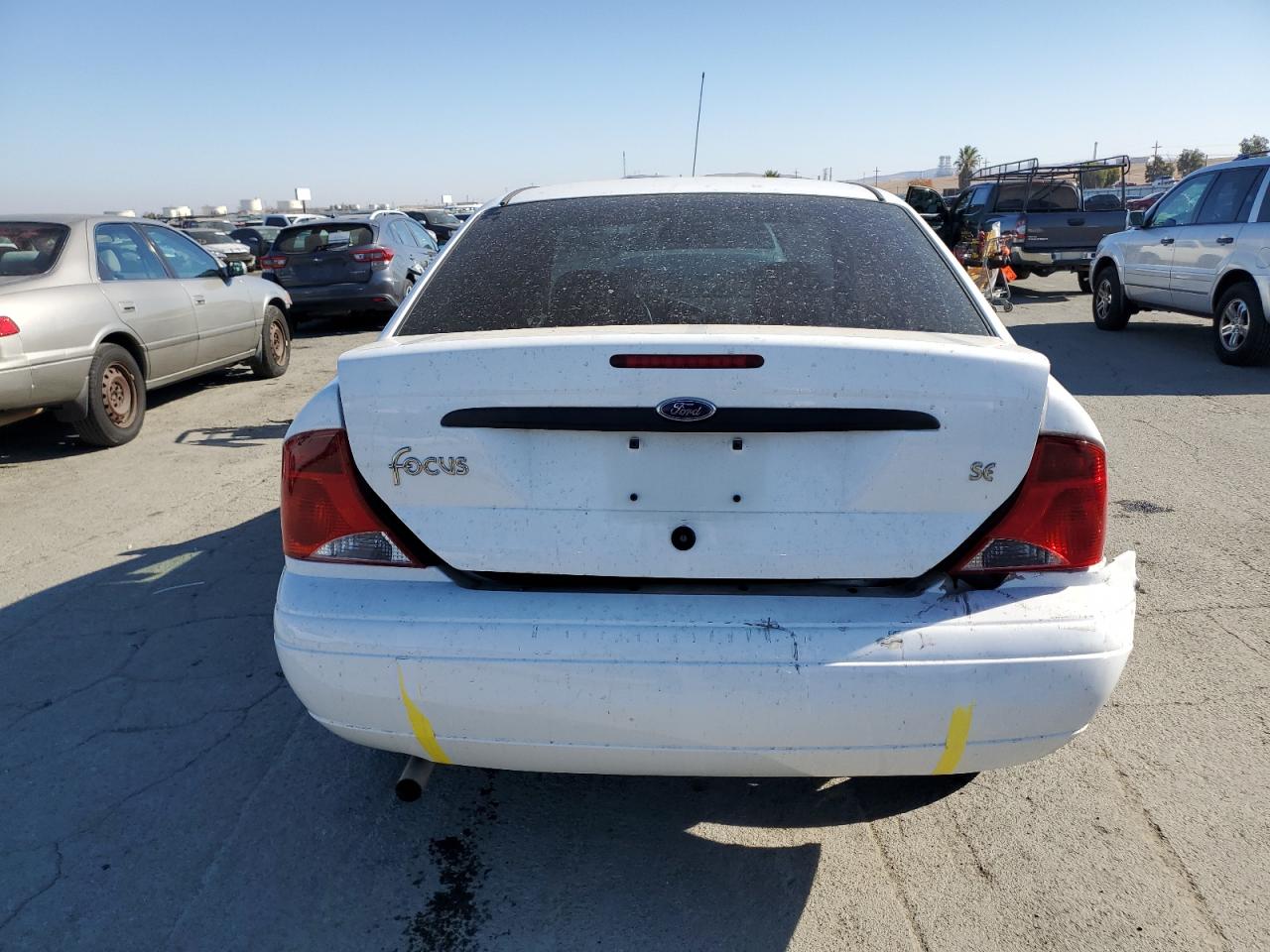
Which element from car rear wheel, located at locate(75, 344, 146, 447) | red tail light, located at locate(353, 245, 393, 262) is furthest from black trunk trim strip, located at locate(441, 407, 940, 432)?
red tail light, located at locate(353, 245, 393, 262)

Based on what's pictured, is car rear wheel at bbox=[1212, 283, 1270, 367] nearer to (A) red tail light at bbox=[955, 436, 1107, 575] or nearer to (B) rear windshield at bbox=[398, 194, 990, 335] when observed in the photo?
(B) rear windshield at bbox=[398, 194, 990, 335]

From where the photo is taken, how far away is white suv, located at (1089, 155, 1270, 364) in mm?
8836

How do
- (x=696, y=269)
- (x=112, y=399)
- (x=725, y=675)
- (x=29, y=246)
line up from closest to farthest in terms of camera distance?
(x=725, y=675)
(x=696, y=269)
(x=29, y=246)
(x=112, y=399)

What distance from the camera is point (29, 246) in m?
6.66

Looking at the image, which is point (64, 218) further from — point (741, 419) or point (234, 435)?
point (741, 419)

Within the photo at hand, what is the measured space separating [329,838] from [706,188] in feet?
7.76

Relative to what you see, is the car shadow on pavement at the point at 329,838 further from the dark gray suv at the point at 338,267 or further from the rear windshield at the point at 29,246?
the dark gray suv at the point at 338,267

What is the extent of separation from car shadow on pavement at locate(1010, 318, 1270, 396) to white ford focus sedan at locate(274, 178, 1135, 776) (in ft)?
22.5

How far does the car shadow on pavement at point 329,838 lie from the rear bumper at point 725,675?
462 millimetres

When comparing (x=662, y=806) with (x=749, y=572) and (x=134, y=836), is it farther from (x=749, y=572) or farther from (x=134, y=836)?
(x=134, y=836)

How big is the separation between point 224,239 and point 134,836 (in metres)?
28.4

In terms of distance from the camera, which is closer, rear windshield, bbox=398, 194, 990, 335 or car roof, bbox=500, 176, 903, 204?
rear windshield, bbox=398, 194, 990, 335

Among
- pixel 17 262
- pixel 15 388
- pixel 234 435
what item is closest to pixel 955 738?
pixel 15 388

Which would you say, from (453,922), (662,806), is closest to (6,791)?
(453,922)
